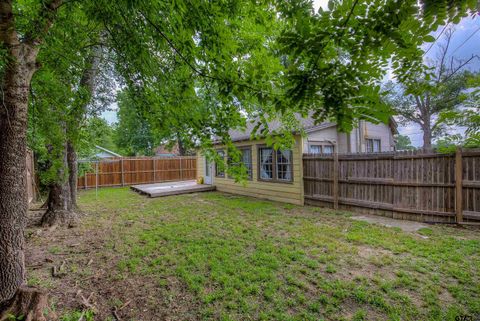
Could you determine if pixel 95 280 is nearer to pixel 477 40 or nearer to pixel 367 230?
pixel 477 40

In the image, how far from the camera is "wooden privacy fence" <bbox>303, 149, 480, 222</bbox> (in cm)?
488

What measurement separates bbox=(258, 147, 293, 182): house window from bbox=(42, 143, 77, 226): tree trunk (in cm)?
599

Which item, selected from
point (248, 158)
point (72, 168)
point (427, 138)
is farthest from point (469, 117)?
point (427, 138)

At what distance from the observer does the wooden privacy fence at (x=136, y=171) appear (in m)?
A: 13.9

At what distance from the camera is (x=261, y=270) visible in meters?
3.28

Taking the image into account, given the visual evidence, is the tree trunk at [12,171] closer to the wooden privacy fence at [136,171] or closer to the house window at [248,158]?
the house window at [248,158]

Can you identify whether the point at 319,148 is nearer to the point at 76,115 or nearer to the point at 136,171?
the point at 76,115

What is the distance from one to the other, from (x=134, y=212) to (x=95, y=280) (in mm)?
4276

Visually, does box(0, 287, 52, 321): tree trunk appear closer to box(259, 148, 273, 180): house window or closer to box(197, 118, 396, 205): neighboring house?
box(197, 118, 396, 205): neighboring house

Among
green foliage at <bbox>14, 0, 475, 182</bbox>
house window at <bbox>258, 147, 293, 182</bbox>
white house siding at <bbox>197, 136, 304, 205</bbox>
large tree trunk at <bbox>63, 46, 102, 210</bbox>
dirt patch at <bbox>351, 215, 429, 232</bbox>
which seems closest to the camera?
green foliage at <bbox>14, 0, 475, 182</bbox>

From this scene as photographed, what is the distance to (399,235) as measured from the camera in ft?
15.1

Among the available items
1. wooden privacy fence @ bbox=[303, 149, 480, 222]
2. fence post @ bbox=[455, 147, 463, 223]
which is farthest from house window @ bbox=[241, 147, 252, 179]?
fence post @ bbox=[455, 147, 463, 223]

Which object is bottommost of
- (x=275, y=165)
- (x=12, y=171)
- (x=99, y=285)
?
(x=99, y=285)

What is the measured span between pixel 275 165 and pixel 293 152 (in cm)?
90
